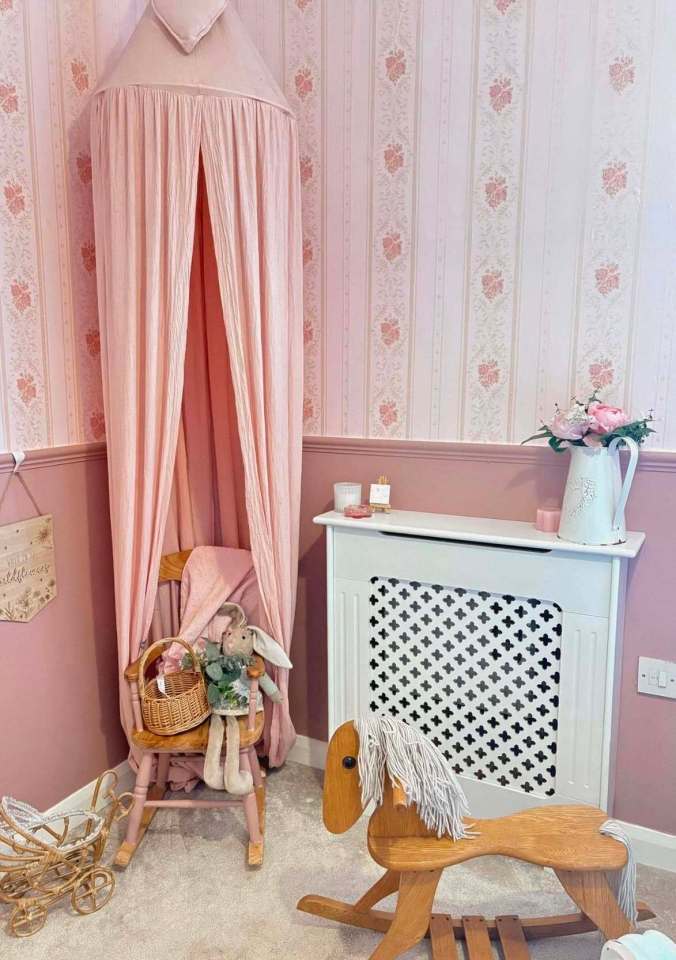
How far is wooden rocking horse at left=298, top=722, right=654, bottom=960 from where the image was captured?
4.76 feet

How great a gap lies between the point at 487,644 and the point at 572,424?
65 cm

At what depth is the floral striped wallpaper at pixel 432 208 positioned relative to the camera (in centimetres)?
184

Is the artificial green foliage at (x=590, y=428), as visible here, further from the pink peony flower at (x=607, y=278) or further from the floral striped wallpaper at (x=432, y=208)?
the pink peony flower at (x=607, y=278)

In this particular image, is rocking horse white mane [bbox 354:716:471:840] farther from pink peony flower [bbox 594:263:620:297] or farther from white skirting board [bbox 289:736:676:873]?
pink peony flower [bbox 594:263:620:297]

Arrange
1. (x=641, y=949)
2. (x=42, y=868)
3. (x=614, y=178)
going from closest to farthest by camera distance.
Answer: (x=641, y=949), (x=42, y=868), (x=614, y=178)

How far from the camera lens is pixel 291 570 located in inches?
87.6

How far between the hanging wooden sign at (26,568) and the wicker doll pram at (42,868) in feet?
1.64

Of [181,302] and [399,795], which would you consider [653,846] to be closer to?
[399,795]

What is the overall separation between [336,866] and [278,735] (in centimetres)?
45

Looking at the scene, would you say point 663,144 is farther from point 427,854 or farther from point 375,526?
point 427,854

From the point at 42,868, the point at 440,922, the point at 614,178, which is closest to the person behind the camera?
the point at 440,922

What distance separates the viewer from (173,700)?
1.96 metres

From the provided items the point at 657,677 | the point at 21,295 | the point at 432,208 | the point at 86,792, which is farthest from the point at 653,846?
the point at 21,295

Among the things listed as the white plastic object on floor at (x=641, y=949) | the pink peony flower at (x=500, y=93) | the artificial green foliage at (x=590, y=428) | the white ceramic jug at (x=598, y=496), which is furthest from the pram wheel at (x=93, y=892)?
the pink peony flower at (x=500, y=93)
